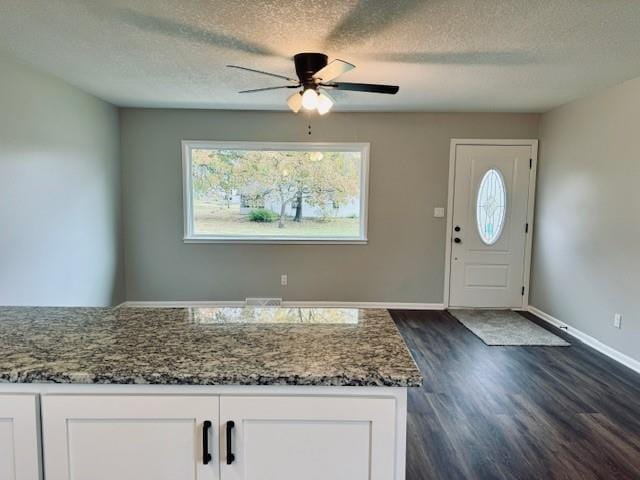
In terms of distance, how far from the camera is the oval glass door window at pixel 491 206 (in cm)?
499

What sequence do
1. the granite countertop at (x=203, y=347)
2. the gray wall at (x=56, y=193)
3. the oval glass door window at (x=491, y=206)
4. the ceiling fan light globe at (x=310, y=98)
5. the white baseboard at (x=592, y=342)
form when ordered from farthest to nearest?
the oval glass door window at (x=491, y=206) → the white baseboard at (x=592, y=342) → the gray wall at (x=56, y=193) → the ceiling fan light globe at (x=310, y=98) → the granite countertop at (x=203, y=347)

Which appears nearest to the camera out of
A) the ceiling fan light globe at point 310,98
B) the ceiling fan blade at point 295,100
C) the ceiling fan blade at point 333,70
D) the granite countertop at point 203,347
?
the granite countertop at point 203,347

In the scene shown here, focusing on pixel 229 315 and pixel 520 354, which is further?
pixel 520 354

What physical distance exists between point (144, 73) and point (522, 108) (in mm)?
3922

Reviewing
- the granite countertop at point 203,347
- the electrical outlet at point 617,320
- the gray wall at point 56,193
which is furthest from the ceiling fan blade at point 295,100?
the electrical outlet at point 617,320

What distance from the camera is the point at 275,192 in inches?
199

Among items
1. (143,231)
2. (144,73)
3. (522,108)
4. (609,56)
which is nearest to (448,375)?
(609,56)

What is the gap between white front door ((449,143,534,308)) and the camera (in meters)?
4.94

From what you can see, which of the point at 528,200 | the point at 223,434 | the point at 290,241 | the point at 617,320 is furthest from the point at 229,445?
the point at 528,200

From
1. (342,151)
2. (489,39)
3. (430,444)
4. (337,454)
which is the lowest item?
(430,444)

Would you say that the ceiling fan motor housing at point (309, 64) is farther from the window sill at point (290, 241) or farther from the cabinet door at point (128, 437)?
the window sill at point (290, 241)

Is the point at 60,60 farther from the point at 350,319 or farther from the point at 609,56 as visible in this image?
the point at 609,56

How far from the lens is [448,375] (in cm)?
328

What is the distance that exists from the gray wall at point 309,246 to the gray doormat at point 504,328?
55 centimetres
